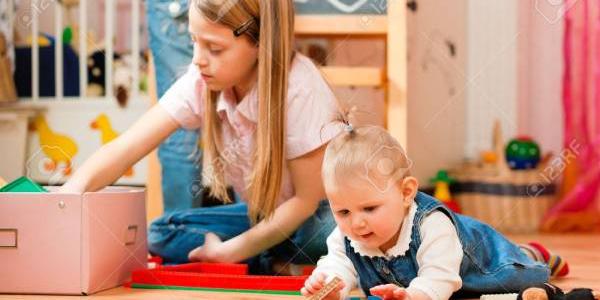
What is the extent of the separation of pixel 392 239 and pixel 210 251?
0.44m

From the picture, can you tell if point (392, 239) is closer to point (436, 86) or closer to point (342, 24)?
point (342, 24)

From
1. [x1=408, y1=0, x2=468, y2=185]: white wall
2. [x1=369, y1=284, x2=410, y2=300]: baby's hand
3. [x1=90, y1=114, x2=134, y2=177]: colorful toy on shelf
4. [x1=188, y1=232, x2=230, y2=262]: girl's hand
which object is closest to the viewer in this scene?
[x1=369, y1=284, x2=410, y2=300]: baby's hand

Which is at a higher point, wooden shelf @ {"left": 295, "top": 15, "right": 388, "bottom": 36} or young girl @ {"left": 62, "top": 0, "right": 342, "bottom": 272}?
wooden shelf @ {"left": 295, "top": 15, "right": 388, "bottom": 36}

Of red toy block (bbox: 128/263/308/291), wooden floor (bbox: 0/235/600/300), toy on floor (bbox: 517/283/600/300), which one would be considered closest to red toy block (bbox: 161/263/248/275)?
red toy block (bbox: 128/263/308/291)

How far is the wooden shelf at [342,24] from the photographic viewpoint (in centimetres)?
181

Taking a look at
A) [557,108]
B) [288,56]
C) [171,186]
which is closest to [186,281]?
[288,56]

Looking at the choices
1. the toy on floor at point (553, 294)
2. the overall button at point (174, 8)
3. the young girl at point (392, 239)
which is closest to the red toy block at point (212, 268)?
the young girl at point (392, 239)

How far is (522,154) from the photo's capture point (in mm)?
2438

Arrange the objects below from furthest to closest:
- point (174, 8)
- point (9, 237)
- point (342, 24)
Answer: point (174, 8) < point (342, 24) < point (9, 237)

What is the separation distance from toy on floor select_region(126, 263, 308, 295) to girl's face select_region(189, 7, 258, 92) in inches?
11.3

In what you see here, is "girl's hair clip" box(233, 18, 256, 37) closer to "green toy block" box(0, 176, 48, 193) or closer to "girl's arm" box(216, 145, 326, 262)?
"girl's arm" box(216, 145, 326, 262)

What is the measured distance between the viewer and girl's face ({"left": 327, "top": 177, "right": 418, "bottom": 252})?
110 centimetres

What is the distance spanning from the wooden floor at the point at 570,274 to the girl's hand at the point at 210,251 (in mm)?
205

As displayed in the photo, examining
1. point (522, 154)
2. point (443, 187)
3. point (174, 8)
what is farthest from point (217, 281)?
point (522, 154)
